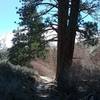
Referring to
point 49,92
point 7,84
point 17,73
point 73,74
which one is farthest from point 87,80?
point 17,73

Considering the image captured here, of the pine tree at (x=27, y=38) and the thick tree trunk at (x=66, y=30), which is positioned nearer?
the thick tree trunk at (x=66, y=30)

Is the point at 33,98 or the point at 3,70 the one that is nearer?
the point at 33,98

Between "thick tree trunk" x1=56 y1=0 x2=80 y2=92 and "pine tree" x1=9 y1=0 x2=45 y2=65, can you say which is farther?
"pine tree" x1=9 y1=0 x2=45 y2=65

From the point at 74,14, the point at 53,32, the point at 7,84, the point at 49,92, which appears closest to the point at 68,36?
the point at 74,14

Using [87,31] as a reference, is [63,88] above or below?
below

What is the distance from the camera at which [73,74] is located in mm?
17750

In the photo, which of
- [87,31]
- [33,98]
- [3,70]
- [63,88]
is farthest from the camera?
[87,31]

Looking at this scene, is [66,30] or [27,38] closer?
[66,30]

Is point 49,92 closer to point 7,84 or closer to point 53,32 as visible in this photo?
point 7,84

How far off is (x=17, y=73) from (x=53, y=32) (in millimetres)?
6138

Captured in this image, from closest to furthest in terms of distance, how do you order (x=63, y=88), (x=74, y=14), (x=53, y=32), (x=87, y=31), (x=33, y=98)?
(x=33, y=98), (x=63, y=88), (x=74, y=14), (x=87, y=31), (x=53, y=32)

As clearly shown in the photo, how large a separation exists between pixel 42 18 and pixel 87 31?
3067 mm

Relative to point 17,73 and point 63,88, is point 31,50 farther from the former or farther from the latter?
point 63,88

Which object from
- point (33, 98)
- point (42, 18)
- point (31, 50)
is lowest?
point (33, 98)
